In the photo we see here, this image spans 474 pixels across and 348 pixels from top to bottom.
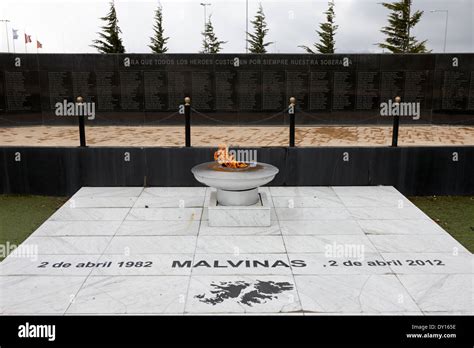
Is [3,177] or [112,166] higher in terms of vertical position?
[112,166]

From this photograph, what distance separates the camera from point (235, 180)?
25.5 feet

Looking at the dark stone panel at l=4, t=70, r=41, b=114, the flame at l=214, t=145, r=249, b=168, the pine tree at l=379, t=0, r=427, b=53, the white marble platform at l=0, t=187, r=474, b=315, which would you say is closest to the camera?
the white marble platform at l=0, t=187, r=474, b=315

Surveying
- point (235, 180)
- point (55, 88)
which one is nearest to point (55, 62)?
point (55, 88)

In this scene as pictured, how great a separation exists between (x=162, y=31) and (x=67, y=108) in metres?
25.1

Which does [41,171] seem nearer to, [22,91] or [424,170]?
[424,170]

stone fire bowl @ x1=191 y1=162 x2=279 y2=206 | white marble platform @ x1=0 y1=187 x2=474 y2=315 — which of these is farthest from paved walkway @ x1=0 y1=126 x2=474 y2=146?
stone fire bowl @ x1=191 y1=162 x2=279 y2=206

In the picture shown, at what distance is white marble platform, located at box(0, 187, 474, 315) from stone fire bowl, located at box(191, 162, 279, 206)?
0.53m

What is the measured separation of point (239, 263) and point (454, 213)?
5.13 metres

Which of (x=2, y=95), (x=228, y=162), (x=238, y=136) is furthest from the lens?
(x=2, y=95)

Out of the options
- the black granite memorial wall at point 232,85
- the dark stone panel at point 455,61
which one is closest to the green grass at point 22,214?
the black granite memorial wall at point 232,85

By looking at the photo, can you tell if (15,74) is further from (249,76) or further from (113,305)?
(113,305)

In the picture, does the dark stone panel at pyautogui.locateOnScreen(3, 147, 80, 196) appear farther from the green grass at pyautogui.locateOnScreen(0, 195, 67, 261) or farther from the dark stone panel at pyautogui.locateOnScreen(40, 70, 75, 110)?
the dark stone panel at pyautogui.locateOnScreen(40, 70, 75, 110)

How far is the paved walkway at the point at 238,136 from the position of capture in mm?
14625

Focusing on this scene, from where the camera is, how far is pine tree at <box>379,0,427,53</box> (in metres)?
35.3
